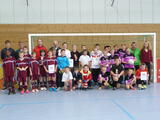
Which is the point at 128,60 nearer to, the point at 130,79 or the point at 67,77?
the point at 130,79

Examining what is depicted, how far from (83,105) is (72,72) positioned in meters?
2.58

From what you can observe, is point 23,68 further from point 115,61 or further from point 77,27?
point 77,27

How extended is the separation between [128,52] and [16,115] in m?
4.64

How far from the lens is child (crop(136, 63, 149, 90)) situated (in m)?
7.37

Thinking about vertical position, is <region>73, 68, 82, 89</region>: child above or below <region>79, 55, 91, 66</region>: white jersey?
below

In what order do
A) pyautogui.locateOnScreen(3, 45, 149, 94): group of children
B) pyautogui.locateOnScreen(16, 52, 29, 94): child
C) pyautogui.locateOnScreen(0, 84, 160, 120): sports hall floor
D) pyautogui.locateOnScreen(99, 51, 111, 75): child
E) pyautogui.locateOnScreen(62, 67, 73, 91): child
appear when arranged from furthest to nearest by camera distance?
pyautogui.locateOnScreen(99, 51, 111, 75): child → pyautogui.locateOnScreen(62, 67, 73, 91): child → pyautogui.locateOnScreen(3, 45, 149, 94): group of children → pyautogui.locateOnScreen(16, 52, 29, 94): child → pyautogui.locateOnScreen(0, 84, 160, 120): sports hall floor

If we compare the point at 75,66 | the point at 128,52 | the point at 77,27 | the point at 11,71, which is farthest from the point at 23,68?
the point at 77,27

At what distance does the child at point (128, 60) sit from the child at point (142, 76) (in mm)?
342

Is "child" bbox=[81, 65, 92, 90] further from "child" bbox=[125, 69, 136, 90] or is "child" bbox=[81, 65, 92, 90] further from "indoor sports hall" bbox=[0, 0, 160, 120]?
"child" bbox=[125, 69, 136, 90]

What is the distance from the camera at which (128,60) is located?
7648 millimetres

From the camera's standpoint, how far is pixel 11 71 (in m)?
6.85

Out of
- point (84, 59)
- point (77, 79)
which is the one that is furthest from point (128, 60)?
point (77, 79)
